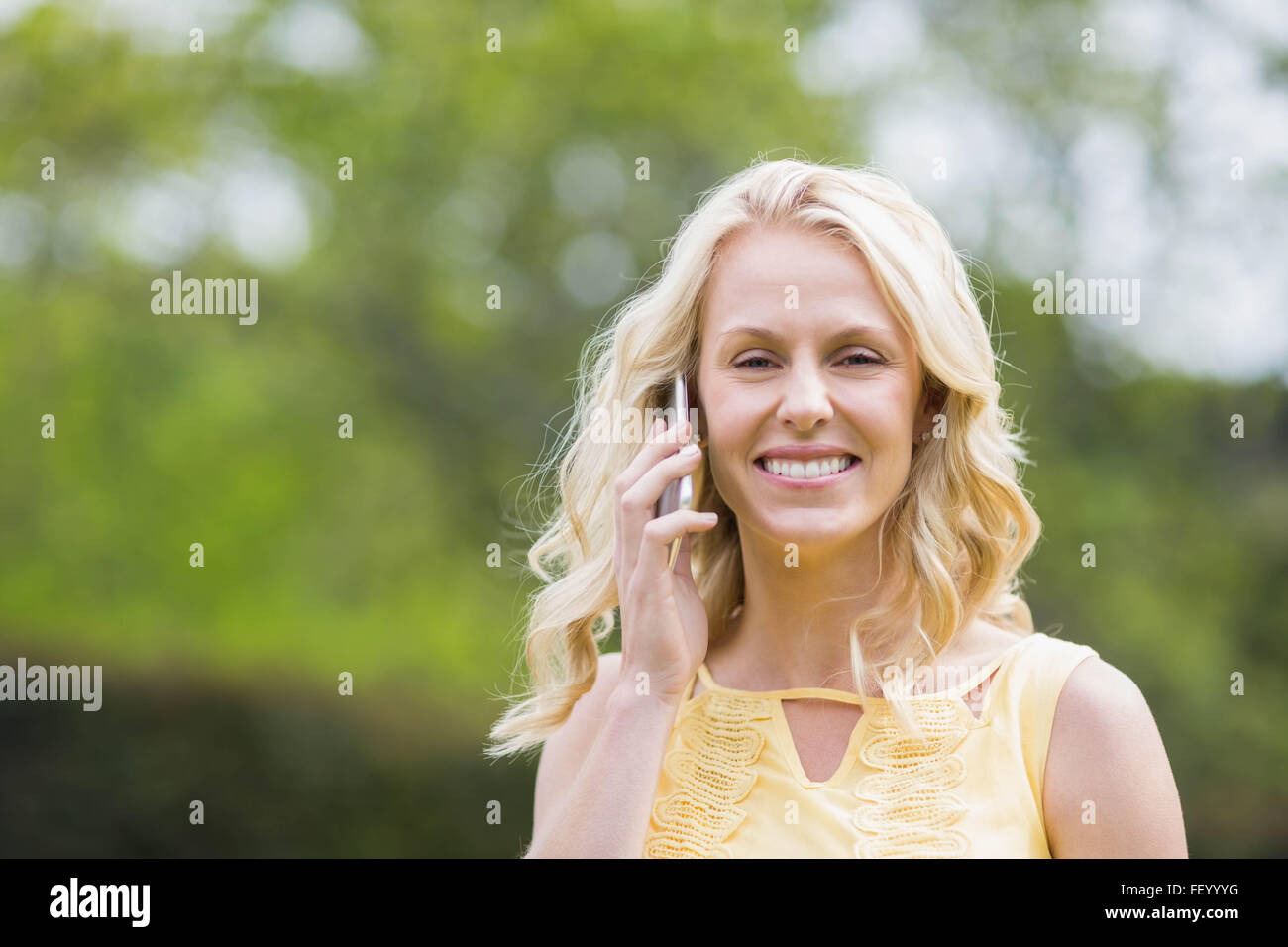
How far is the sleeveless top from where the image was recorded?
262 cm

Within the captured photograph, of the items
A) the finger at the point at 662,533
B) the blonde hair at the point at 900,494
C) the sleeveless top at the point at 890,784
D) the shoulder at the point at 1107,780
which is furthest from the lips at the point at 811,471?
the shoulder at the point at 1107,780

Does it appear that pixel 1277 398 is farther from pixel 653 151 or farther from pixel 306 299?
pixel 306 299

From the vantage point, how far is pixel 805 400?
2.79 metres

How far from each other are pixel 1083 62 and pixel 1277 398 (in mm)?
3692

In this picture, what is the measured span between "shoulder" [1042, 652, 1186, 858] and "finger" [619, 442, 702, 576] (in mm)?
939

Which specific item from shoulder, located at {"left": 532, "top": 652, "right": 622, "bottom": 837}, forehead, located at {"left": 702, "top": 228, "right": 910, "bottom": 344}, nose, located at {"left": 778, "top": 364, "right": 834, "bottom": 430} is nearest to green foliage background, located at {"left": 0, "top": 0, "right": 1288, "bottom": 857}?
shoulder, located at {"left": 532, "top": 652, "right": 622, "bottom": 837}

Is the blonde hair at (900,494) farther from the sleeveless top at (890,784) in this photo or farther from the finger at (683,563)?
the finger at (683,563)

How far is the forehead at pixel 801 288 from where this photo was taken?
2863mm

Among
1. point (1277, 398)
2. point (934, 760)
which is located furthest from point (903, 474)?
point (1277, 398)

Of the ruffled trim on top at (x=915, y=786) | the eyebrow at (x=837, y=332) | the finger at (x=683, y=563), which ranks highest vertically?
the eyebrow at (x=837, y=332)

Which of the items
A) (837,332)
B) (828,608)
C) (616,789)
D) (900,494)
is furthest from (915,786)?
(837,332)

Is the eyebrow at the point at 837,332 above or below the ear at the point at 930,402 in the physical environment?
above

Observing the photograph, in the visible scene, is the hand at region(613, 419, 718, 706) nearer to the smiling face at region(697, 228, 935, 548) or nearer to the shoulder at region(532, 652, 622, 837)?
the smiling face at region(697, 228, 935, 548)

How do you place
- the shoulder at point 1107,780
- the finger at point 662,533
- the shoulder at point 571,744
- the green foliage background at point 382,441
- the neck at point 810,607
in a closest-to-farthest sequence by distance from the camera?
the shoulder at point 1107,780
the finger at point 662,533
the neck at point 810,607
the shoulder at point 571,744
the green foliage background at point 382,441
